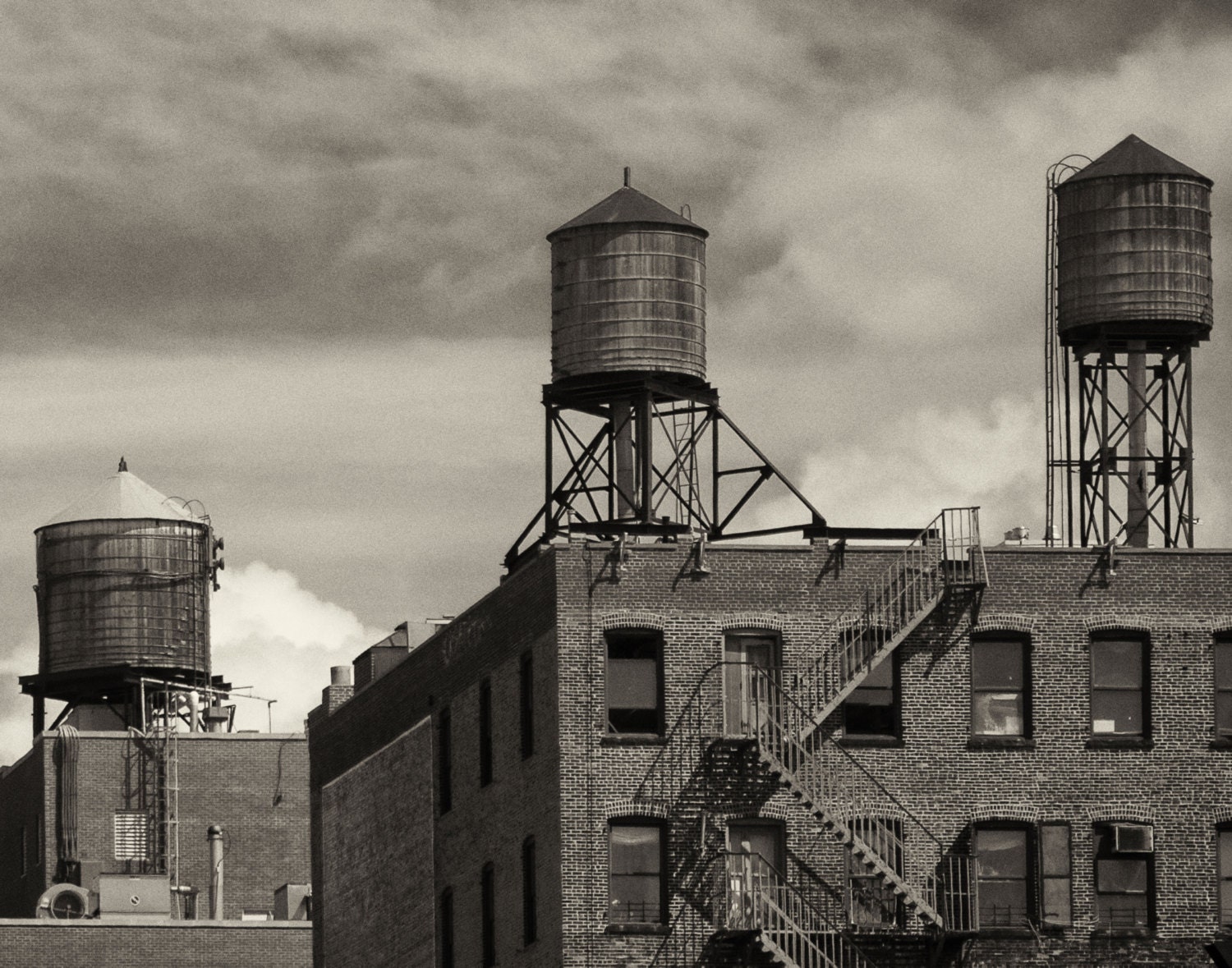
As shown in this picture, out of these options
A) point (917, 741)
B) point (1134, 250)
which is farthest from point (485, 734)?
point (1134, 250)

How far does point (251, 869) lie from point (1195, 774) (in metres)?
48.5

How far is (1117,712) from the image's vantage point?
67.4m

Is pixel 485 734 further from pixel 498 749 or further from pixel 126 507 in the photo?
pixel 126 507

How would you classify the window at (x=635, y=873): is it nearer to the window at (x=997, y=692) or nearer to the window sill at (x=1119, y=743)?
the window at (x=997, y=692)

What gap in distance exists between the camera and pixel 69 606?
109688mm

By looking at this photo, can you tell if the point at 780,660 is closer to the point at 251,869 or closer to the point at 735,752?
the point at 735,752

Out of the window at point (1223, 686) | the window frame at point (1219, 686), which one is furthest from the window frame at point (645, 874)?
the window at point (1223, 686)

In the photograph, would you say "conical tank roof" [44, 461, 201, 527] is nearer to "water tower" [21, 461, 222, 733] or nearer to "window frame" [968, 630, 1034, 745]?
"water tower" [21, 461, 222, 733]

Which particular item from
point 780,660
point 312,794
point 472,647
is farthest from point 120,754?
point 780,660

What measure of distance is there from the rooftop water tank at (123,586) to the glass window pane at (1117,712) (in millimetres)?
48118

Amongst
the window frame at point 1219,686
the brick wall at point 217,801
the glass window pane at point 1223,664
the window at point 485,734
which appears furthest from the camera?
the brick wall at point 217,801

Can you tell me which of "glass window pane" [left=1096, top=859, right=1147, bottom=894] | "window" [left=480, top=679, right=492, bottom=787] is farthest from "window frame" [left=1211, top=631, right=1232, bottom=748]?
"window" [left=480, top=679, right=492, bottom=787]

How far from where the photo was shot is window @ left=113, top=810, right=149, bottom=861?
10831 cm

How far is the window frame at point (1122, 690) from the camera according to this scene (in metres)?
67.1
